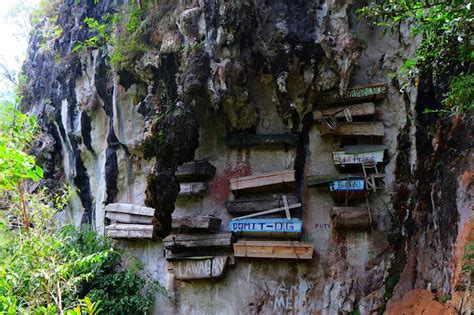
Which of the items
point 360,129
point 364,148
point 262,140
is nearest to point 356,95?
point 360,129

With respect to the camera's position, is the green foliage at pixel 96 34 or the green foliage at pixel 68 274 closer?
the green foliage at pixel 68 274

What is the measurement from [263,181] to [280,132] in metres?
1.14

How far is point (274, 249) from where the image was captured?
306 inches

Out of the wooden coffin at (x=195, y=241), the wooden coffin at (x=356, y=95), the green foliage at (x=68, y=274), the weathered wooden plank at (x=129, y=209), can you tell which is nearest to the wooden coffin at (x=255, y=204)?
the wooden coffin at (x=195, y=241)

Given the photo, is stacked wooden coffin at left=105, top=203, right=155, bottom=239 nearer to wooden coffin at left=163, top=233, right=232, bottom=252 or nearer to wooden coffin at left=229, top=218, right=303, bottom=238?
wooden coffin at left=163, top=233, right=232, bottom=252

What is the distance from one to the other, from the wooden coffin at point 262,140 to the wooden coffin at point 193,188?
1.07 metres

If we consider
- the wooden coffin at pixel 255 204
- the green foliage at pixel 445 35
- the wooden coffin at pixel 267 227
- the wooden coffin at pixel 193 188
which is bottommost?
the wooden coffin at pixel 267 227

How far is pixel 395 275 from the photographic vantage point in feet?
22.5

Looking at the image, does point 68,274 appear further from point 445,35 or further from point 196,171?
point 196,171

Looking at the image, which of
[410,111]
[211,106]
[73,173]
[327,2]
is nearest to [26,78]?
[73,173]

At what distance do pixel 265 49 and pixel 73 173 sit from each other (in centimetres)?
667

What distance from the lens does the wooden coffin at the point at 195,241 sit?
8.20 meters

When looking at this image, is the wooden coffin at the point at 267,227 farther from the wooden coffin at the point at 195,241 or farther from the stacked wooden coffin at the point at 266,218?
the wooden coffin at the point at 195,241

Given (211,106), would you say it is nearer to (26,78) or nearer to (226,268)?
(226,268)
